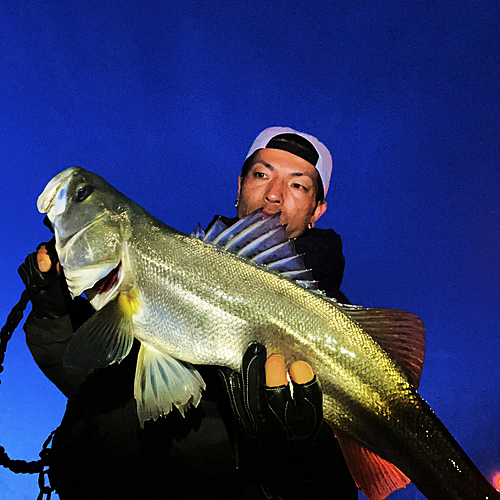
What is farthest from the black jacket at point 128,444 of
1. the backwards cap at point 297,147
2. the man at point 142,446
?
the backwards cap at point 297,147

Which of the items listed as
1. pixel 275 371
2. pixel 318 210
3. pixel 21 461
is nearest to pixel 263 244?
pixel 275 371

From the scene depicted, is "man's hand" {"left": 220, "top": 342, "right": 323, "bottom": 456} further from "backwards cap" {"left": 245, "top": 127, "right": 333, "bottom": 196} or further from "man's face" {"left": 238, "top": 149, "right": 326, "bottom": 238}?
"backwards cap" {"left": 245, "top": 127, "right": 333, "bottom": 196}

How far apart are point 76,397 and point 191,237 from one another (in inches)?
77.3

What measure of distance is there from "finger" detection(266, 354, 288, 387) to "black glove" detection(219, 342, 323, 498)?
0.03 m

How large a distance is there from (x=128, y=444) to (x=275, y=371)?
5.62 feet

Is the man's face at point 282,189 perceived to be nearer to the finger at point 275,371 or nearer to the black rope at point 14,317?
the finger at point 275,371

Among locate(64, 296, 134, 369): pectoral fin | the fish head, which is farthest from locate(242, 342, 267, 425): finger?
the fish head

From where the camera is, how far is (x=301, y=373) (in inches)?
78.7

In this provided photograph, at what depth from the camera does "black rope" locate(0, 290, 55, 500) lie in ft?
9.23

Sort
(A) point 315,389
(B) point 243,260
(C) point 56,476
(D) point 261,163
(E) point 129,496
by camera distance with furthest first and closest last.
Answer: (D) point 261,163, (C) point 56,476, (E) point 129,496, (B) point 243,260, (A) point 315,389

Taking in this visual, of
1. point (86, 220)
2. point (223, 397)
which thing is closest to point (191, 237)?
point (86, 220)

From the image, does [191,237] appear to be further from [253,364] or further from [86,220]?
[253,364]

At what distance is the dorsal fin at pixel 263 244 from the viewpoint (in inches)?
92.9

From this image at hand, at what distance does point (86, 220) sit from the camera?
89.0 inches
